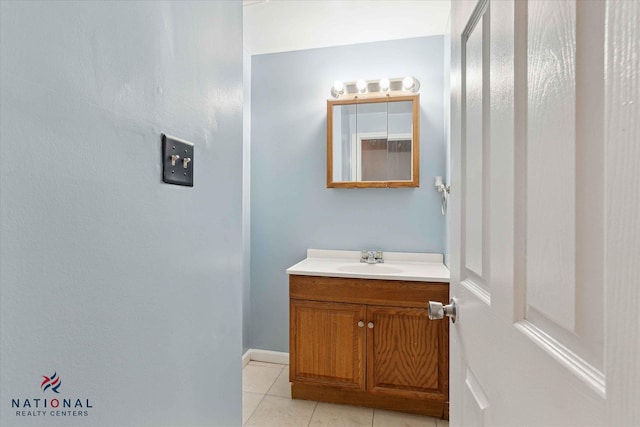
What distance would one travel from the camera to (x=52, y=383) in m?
0.45

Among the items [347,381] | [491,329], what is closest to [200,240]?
[491,329]

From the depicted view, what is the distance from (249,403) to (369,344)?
842mm

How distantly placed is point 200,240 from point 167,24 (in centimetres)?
50

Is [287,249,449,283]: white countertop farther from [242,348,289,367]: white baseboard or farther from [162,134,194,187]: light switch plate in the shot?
[162,134,194,187]: light switch plate

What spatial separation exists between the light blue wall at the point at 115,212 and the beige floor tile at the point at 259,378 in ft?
4.29

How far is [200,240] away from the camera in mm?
785

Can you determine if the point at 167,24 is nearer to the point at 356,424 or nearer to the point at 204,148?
the point at 204,148

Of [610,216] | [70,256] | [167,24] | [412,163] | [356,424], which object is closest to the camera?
[610,216]

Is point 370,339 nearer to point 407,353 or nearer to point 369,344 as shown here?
point 369,344

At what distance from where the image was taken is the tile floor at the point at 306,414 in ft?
5.65

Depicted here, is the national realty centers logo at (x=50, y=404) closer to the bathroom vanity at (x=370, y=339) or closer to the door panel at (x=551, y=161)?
the door panel at (x=551, y=161)

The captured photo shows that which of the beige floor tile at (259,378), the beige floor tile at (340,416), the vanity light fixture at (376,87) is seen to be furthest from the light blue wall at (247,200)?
the beige floor tile at (340,416)

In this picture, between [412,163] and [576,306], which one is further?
[412,163]

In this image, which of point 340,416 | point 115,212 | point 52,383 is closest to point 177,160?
point 115,212
